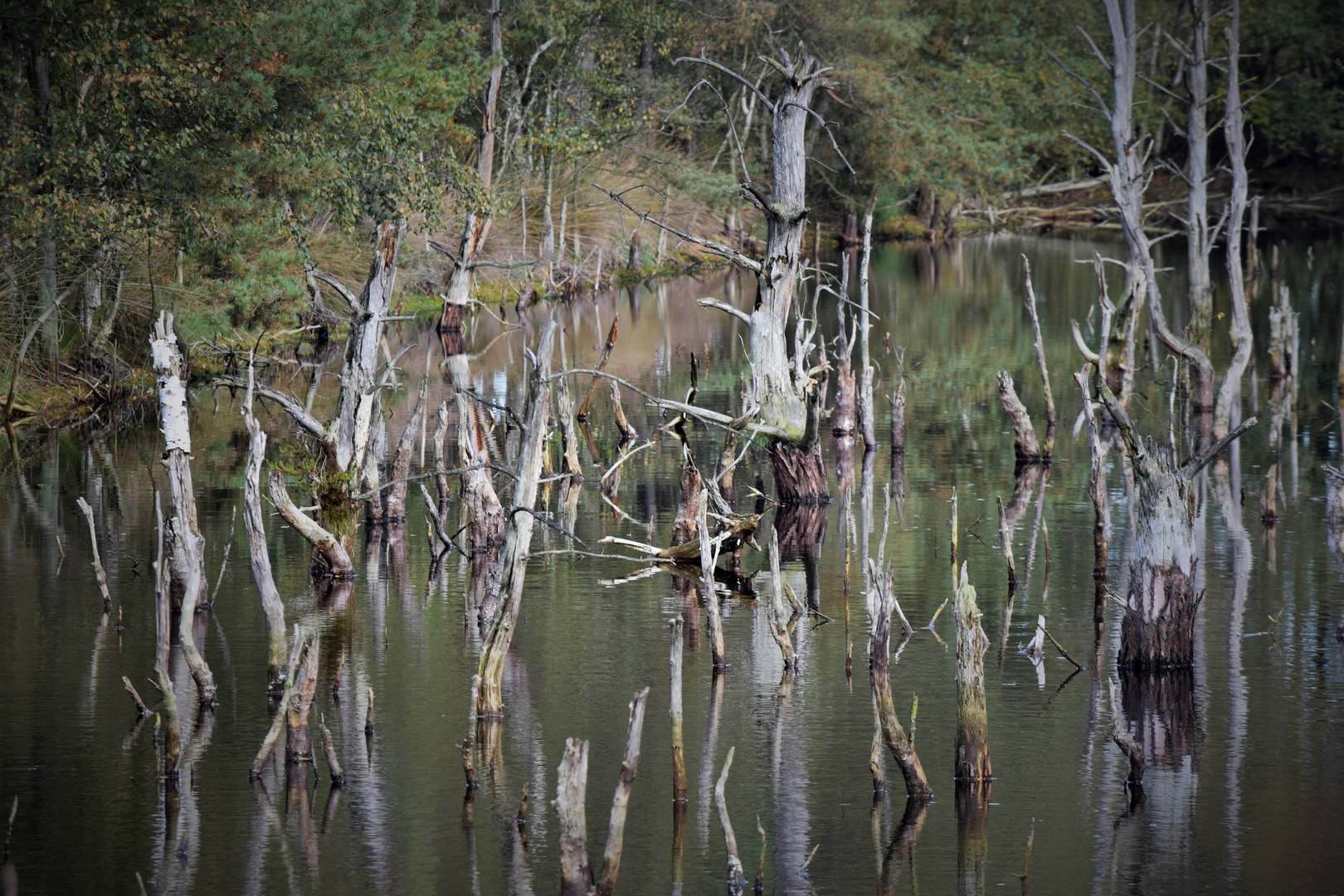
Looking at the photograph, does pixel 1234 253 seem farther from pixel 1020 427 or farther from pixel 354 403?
pixel 354 403

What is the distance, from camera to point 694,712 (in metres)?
12.0

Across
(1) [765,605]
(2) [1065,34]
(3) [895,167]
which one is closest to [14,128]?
(1) [765,605]

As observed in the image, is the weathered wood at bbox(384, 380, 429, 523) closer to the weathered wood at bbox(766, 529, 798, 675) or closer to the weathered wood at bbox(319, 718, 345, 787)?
the weathered wood at bbox(766, 529, 798, 675)

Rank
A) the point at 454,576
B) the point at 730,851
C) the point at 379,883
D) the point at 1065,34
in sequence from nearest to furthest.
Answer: the point at 730,851, the point at 379,883, the point at 454,576, the point at 1065,34

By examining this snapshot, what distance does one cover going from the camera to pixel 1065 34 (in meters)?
68.0

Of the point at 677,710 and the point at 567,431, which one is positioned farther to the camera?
the point at 567,431

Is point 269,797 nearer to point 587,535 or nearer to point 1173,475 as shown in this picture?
point 1173,475

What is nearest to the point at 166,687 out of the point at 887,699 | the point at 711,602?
the point at 887,699

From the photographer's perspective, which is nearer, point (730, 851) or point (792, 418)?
point (730, 851)

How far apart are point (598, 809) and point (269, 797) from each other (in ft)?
6.92

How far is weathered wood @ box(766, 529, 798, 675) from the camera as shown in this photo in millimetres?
12312

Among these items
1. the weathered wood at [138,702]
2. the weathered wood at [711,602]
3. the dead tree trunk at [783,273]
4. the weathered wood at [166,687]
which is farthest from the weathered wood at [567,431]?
the weathered wood at [166,687]

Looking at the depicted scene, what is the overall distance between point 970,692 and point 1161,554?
2974mm

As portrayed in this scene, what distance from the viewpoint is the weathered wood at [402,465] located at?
1780 cm
